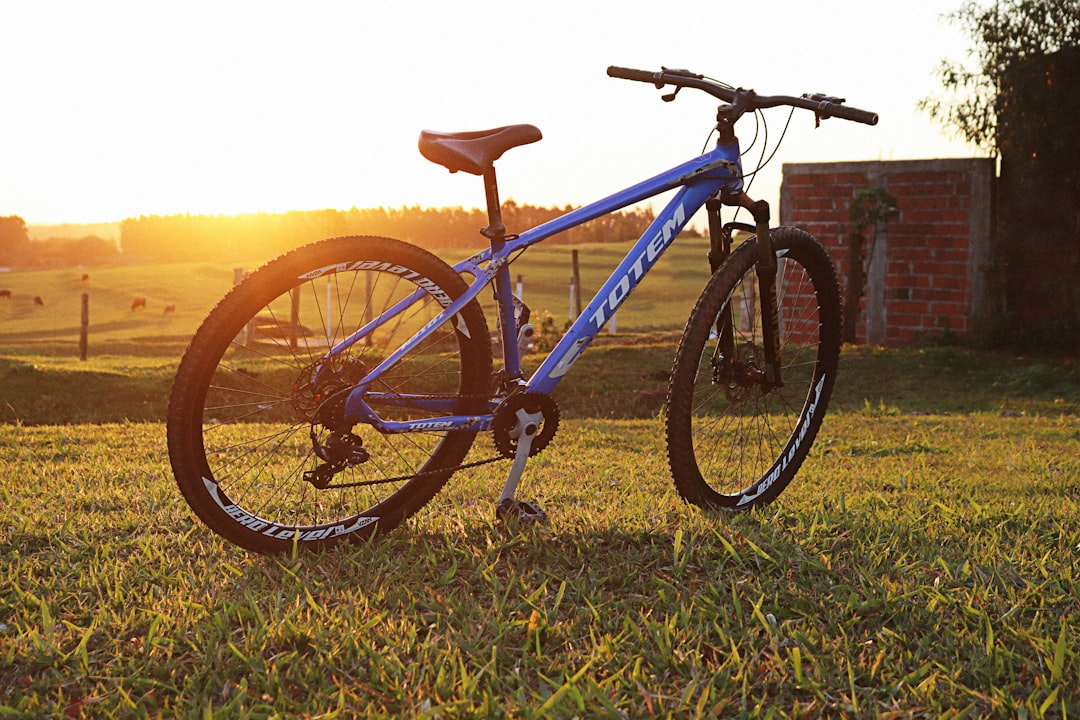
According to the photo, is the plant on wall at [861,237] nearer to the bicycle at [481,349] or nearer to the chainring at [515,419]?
the bicycle at [481,349]

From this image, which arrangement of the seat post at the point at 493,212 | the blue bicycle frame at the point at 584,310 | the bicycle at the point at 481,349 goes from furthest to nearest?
the seat post at the point at 493,212 → the blue bicycle frame at the point at 584,310 → the bicycle at the point at 481,349

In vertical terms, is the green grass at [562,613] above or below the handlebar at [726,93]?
below

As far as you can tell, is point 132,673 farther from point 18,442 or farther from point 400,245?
point 18,442

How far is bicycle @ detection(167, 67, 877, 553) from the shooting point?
3.06 m

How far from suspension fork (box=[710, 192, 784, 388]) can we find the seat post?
96 cm

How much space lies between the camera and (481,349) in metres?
3.41

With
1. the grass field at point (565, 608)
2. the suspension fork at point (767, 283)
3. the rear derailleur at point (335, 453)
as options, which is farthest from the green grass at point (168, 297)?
the rear derailleur at point (335, 453)

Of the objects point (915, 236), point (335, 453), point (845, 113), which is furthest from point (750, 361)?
point (915, 236)

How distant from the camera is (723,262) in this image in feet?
12.2

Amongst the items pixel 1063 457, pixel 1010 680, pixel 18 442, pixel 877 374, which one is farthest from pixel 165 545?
pixel 877 374

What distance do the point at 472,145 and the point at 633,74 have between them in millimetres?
796

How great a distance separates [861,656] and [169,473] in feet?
11.4

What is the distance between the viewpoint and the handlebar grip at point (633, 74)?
3633mm

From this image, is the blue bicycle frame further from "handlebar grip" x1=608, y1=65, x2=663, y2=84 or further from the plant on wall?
the plant on wall
